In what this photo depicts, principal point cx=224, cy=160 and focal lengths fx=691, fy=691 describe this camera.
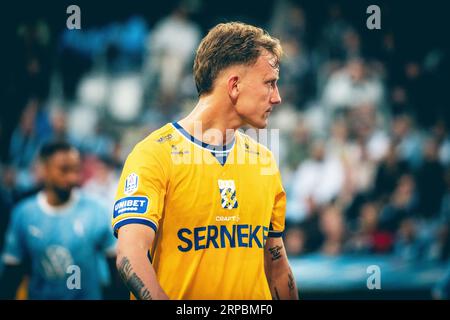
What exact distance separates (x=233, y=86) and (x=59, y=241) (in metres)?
4.17

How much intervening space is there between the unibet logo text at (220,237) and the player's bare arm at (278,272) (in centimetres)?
24

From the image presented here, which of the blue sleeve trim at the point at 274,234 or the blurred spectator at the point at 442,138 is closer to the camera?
the blue sleeve trim at the point at 274,234

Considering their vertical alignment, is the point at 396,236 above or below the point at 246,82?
above

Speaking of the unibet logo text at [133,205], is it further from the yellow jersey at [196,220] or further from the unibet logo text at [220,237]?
the unibet logo text at [220,237]

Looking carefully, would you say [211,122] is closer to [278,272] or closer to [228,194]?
[228,194]

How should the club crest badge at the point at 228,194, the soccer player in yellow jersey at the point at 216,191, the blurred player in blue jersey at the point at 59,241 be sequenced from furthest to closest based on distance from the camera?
the blurred player in blue jersey at the point at 59,241
the club crest badge at the point at 228,194
the soccer player in yellow jersey at the point at 216,191

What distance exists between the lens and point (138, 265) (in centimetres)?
301

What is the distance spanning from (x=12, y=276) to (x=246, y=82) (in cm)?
432

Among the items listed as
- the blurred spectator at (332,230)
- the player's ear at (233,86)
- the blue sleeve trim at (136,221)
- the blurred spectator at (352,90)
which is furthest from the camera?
the blurred spectator at (352,90)

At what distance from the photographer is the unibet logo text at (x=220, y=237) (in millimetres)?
3352

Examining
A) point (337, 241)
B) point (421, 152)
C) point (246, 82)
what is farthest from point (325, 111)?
point (246, 82)

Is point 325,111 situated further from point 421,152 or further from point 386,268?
point 386,268

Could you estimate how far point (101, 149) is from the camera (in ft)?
32.5

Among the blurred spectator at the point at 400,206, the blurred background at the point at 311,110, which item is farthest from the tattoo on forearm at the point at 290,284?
the blurred spectator at the point at 400,206
